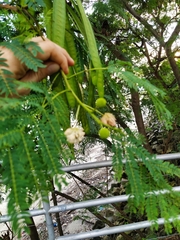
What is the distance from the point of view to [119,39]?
2.42 m

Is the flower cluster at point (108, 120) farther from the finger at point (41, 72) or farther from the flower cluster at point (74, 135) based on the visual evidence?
the finger at point (41, 72)

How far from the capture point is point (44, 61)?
67 cm

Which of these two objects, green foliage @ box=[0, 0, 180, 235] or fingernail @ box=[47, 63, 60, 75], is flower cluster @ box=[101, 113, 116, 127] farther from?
fingernail @ box=[47, 63, 60, 75]

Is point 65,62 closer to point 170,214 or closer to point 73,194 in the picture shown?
point 170,214

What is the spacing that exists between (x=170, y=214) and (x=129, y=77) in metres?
0.37

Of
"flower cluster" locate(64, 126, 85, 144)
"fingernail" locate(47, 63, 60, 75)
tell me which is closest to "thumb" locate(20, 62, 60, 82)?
"fingernail" locate(47, 63, 60, 75)

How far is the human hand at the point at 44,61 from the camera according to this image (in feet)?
2.01

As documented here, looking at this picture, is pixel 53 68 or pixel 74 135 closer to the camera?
pixel 74 135

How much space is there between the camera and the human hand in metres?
0.61

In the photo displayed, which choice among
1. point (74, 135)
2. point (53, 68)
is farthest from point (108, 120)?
point (53, 68)

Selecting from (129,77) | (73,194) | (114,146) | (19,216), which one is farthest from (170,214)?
(73,194)

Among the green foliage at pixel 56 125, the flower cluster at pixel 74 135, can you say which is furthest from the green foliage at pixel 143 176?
the flower cluster at pixel 74 135

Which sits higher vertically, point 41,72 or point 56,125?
point 41,72

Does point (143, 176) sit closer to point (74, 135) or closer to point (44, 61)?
point (74, 135)
